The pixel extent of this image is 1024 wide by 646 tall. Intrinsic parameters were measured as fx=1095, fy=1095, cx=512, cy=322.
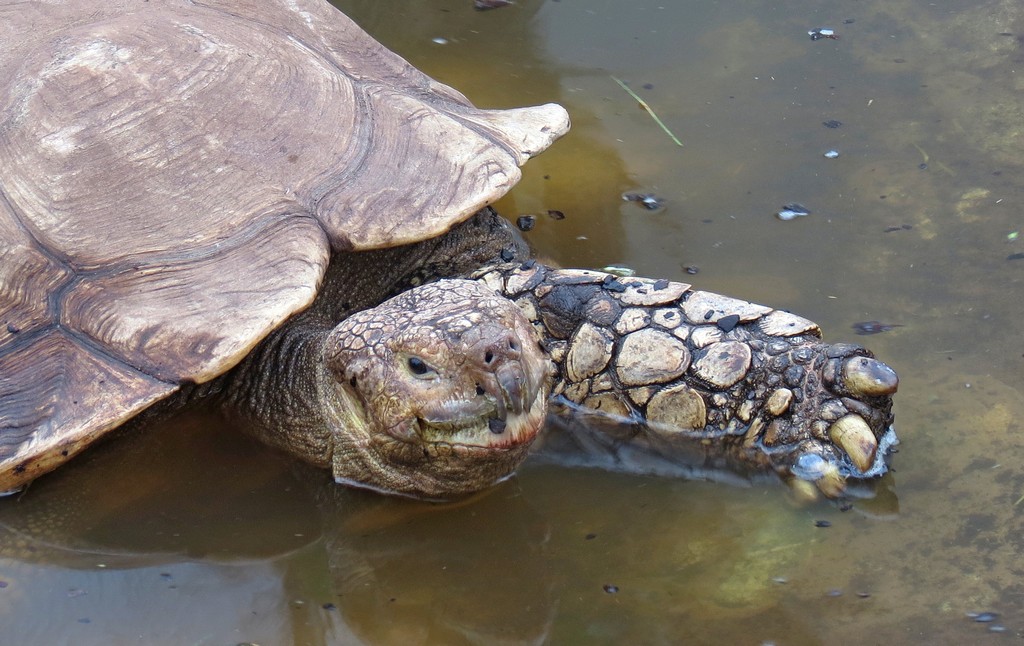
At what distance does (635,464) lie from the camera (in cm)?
324

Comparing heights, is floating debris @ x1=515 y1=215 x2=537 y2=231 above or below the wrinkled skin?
below

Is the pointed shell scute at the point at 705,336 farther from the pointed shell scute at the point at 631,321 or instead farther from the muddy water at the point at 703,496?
the muddy water at the point at 703,496

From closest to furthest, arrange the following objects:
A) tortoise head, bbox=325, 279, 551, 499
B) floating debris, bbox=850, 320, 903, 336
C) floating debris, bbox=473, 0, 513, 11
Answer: tortoise head, bbox=325, 279, 551, 499 → floating debris, bbox=850, 320, 903, 336 → floating debris, bbox=473, 0, 513, 11

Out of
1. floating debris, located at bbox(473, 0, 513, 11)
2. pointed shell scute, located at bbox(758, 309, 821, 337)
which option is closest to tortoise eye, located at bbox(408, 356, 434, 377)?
pointed shell scute, located at bbox(758, 309, 821, 337)

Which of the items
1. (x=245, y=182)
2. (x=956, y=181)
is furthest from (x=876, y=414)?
(x=245, y=182)

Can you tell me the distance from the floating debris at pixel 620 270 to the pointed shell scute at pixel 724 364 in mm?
715

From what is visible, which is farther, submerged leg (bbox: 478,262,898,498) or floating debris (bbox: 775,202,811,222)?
floating debris (bbox: 775,202,811,222)

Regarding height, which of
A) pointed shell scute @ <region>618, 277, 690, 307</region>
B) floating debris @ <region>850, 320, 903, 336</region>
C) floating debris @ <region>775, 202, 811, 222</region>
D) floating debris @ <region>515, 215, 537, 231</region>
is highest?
pointed shell scute @ <region>618, 277, 690, 307</region>

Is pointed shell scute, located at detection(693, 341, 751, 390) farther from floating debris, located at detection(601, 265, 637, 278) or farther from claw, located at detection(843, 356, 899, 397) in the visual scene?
floating debris, located at detection(601, 265, 637, 278)

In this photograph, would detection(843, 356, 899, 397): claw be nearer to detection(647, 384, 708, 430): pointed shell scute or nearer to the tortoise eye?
detection(647, 384, 708, 430): pointed shell scute

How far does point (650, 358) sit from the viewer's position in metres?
3.28

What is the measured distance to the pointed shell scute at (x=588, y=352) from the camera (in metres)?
3.33

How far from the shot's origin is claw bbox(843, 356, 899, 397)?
3.05 meters

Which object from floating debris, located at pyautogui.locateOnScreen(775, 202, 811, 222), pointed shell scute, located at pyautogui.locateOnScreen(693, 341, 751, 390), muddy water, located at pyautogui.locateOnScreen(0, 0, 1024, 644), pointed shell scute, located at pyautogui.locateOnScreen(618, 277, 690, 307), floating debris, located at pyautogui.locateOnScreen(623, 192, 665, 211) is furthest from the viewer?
floating debris, located at pyautogui.locateOnScreen(623, 192, 665, 211)
